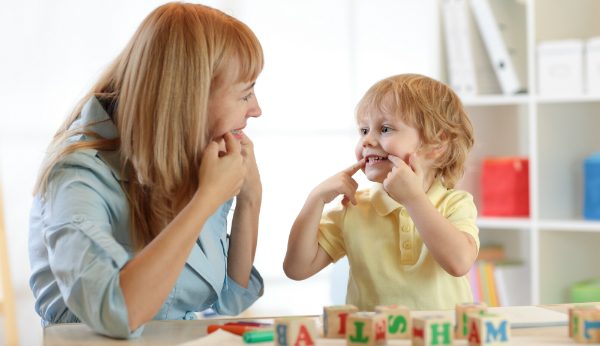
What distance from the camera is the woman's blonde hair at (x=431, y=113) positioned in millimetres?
1194

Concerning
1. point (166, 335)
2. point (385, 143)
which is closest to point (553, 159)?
point (385, 143)

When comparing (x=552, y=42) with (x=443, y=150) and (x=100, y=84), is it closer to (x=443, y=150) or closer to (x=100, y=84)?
(x=443, y=150)

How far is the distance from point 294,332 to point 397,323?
14 centimetres

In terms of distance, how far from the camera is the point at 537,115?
2.10 m

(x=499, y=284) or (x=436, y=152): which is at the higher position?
(x=436, y=152)

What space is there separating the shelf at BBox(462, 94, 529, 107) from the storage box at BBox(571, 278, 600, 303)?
69 cm

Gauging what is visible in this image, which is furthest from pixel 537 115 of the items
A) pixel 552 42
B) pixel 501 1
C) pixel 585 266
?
pixel 585 266

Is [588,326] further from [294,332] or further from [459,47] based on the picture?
[459,47]

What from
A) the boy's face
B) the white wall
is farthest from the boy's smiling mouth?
the white wall

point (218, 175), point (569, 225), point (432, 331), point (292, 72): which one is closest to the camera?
point (432, 331)

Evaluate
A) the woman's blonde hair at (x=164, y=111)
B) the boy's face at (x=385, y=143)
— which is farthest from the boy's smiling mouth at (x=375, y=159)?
the woman's blonde hair at (x=164, y=111)

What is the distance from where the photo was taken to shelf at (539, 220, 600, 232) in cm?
198

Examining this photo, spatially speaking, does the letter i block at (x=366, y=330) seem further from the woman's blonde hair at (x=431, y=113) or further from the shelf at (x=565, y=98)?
the shelf at (x=565, y=98)

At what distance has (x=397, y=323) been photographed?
29.4 inches
